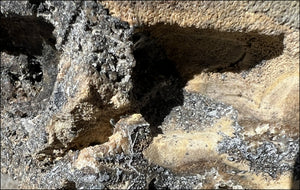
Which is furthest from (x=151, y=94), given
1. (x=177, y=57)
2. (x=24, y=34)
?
(x=24, y=34)

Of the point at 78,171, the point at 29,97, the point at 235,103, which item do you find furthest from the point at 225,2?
the point at 29,97

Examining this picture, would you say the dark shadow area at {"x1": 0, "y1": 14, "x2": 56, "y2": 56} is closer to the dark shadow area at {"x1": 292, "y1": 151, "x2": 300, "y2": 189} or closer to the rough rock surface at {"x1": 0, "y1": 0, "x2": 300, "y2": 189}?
the rough rock surface at {"x1": 0, "y1": 0, "x2": 300, "y2": 189}

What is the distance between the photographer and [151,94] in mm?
1294

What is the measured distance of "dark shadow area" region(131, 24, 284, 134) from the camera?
1140mm

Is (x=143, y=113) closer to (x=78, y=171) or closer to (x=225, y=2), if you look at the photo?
(x=78, y=171)

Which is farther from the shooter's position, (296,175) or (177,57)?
(177,57)

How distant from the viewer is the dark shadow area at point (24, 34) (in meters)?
1.21

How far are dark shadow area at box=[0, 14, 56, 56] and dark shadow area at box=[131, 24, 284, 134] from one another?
270mm

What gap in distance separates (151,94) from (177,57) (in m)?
0.14

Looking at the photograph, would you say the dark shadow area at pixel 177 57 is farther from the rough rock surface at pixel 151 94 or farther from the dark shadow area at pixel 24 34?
the dark shadow area at pixel 24 34

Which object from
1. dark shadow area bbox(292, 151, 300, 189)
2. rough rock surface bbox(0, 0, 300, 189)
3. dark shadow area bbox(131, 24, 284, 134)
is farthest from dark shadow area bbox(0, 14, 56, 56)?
dark shadow area bbox(292, 151, 300, 189)

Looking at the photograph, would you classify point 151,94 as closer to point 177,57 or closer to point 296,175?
point 177,57

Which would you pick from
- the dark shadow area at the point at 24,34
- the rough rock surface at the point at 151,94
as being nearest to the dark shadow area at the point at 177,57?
the rough rock surface at the point at 151,94

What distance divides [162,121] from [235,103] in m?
0.23
